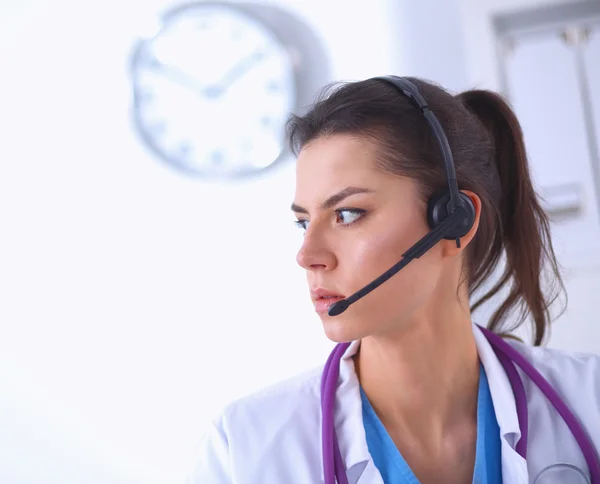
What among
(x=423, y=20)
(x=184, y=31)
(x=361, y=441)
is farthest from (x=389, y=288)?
(x=184, y=31)

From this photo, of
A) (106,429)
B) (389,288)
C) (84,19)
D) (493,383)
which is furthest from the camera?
(84,19)

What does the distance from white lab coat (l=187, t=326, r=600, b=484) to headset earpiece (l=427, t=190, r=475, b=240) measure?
1.01 ft

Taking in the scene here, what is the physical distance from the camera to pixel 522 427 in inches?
44.1

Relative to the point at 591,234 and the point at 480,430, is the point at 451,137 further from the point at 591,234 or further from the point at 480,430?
the point at 591,234

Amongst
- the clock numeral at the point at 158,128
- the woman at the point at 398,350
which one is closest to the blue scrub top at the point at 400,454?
the woman at the point at 398,350

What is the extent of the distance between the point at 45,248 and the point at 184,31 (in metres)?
0.74

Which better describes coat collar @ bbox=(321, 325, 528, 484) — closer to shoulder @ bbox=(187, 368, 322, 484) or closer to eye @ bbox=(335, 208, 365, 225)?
shoulder @ bbox=(187, 368, 322, 484)


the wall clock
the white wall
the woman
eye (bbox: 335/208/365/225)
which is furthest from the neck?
the wall clock

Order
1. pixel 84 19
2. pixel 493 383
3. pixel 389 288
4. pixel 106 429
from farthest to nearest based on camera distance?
pixel 84 19, pixel 106 429, pixel 493 383, pixel 389 288

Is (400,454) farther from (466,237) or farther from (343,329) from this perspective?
(466,237)

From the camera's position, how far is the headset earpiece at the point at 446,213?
1.06 m

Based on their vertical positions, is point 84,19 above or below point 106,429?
above

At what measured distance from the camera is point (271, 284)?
1882mm

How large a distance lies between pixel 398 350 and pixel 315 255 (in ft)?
0.79
